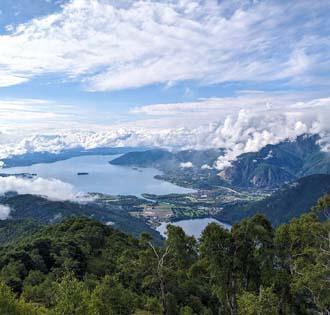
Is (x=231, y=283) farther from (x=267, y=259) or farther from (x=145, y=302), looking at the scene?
(x=145, y=302)

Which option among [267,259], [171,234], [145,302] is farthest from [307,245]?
[145,302]

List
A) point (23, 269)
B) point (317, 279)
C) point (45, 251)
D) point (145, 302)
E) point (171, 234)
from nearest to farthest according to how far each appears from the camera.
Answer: point (317, 279), point (171, 234), point (145, 302), point (23, 269), point (45, 251)

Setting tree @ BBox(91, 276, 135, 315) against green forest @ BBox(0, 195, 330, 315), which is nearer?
green forest @ BBox(0, 195, 330, 315)

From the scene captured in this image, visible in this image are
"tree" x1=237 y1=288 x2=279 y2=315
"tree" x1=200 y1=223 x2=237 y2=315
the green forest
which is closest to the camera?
"tree" x1=237 y1=288 x2=279 y2=315

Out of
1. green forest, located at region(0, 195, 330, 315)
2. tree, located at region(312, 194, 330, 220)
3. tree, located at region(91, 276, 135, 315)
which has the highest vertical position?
tree, located at region(312, 194, 330, 220)

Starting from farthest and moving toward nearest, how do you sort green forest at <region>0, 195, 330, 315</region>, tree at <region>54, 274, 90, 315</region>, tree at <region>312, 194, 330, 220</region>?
tree at <region>312, 194, 330, 220</region> < green forest at <region>0, 195, 330, 315</region> < tree at <region>54, 274, 90, 315</region>

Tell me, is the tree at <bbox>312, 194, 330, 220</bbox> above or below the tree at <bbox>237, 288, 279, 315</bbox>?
above

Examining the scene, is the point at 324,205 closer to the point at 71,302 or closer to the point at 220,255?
the point at 220,255

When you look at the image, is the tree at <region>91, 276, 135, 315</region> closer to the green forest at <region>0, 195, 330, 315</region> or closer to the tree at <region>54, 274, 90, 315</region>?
the green forest at <region>0, 195, 330, 315</region>

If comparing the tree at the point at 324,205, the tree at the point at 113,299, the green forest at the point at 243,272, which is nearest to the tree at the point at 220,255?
the green forest at the point at 243,272

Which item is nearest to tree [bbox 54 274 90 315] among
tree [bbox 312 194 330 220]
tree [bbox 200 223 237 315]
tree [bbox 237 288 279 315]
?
tree [bbox 237 288 279 315]

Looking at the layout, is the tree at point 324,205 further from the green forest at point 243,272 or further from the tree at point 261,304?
the tree at point 261,304
